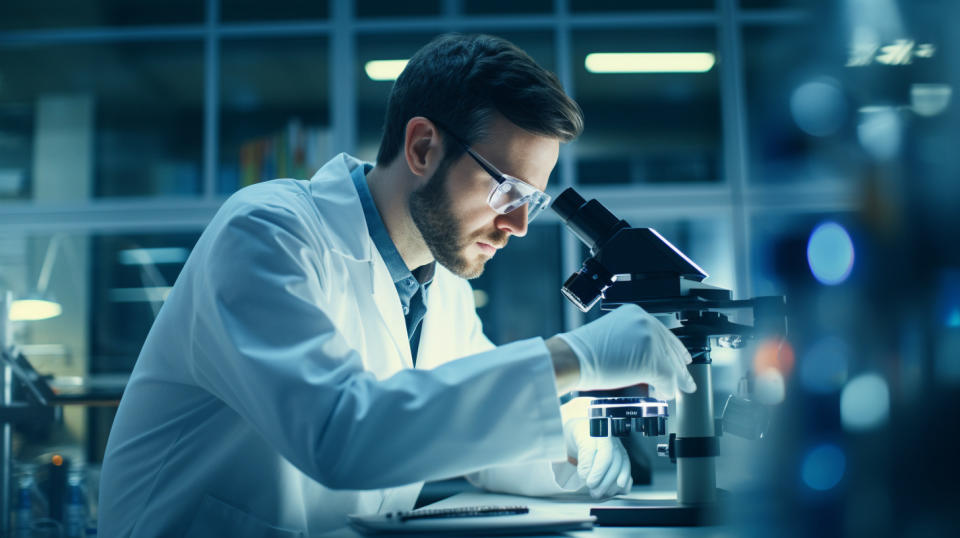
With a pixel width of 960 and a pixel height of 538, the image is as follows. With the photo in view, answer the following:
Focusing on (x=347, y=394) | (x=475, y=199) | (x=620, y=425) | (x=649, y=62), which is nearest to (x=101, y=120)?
(x=649, y=62)

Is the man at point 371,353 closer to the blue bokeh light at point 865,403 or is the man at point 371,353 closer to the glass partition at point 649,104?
the blue bokeh light at point 865,403

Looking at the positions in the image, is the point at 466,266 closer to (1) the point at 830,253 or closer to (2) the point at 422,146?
(2) the point at 422,146

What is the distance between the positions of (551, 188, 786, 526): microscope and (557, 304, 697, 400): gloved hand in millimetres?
55

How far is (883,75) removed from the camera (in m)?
0.56

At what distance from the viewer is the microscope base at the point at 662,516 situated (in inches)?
40.7

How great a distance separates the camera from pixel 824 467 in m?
0.55

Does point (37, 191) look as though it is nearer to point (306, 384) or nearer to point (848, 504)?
point (306, 384)

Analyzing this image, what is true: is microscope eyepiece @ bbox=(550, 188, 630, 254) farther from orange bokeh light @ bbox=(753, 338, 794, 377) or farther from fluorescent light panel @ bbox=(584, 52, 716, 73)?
fluorescent light panel @ bbox=(584, 52, 716, 73)

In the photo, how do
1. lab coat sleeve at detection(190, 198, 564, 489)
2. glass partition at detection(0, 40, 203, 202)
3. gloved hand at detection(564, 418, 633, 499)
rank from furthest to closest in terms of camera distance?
glass partition at detection(0, 40, 203, 202) < gloved hand at detection(564, 418, 633, 499) < lab coat sleeve at detection(190, 198, 564, 489)

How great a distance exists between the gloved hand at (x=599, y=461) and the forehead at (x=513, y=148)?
495 mm

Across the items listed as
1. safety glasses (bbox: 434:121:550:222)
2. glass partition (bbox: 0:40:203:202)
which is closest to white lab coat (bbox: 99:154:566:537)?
safety glasses (bbox: 434:121:550:222)

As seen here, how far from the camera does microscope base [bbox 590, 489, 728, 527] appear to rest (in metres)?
1.03

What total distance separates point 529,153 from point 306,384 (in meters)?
0.64

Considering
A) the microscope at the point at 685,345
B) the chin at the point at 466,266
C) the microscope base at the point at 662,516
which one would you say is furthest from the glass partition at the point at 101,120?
the microscope base at the point at 662,516
